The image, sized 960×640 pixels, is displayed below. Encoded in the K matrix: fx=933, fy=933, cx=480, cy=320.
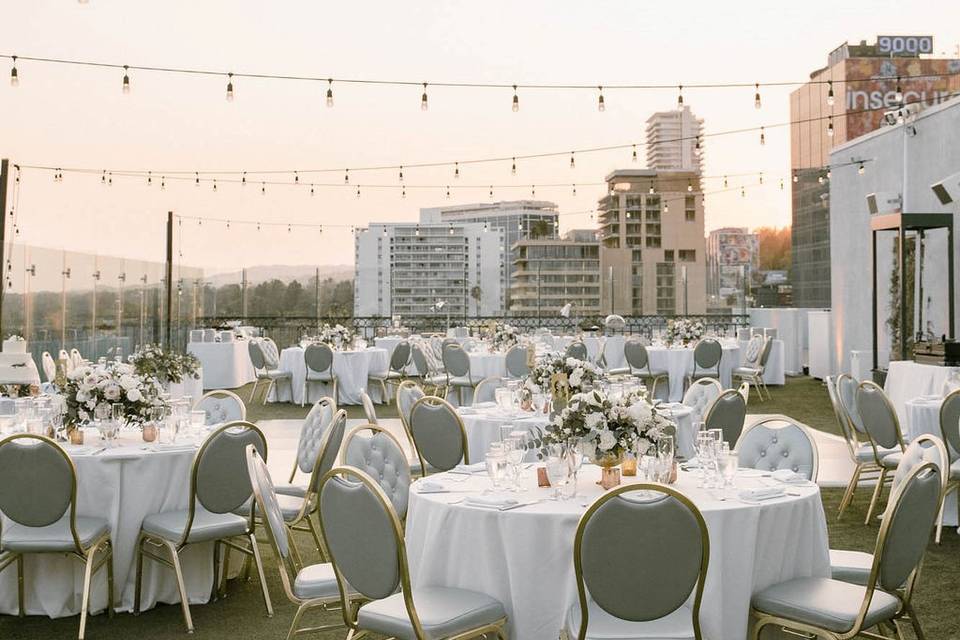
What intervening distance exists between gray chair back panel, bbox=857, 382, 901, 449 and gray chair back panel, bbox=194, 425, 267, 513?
4531 millimetres

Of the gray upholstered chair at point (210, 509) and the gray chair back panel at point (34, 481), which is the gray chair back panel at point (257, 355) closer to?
the gray upholstered chair at point (210, 509)

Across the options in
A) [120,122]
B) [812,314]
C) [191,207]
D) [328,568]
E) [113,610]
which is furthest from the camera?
[191,207]

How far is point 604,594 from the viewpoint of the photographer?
10.3 ft

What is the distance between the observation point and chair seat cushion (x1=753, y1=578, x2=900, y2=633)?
11.1ft

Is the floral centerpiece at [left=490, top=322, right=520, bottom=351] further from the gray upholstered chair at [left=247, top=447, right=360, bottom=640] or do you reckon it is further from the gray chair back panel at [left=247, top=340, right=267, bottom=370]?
the gray upholstered chair at [left=247, top=447, right=360, bottom=640]

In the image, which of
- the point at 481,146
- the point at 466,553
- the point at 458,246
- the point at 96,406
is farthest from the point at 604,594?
the point at 458,246

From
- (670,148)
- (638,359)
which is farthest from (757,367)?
(670,148)

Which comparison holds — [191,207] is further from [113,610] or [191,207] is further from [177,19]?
[113,610]

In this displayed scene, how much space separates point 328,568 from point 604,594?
4.64ft

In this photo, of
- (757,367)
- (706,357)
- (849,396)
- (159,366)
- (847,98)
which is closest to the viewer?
(159,366)

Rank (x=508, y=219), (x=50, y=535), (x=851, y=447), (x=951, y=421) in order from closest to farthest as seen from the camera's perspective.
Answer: (x=50, y=535)
(x=951, y=421)
(x=851, y=447)
(x=508, y=219)

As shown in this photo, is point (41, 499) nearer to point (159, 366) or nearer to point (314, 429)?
point (314, 429)

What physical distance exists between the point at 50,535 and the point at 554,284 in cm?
2005

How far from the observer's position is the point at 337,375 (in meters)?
14.6
